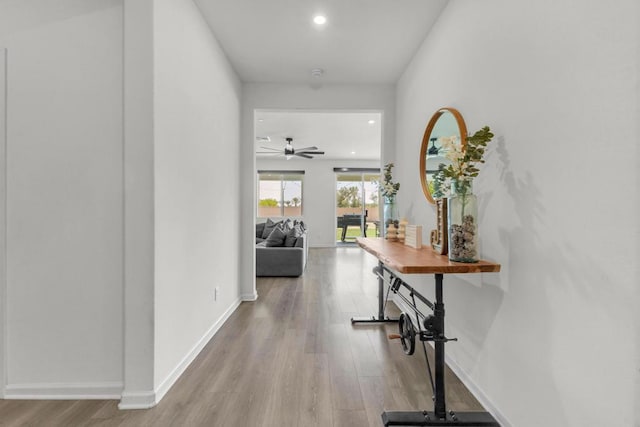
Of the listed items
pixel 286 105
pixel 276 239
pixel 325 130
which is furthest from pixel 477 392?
pixel 325 130

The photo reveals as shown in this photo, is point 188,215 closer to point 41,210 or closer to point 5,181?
point 41,210

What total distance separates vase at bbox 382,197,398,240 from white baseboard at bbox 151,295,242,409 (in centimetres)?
177

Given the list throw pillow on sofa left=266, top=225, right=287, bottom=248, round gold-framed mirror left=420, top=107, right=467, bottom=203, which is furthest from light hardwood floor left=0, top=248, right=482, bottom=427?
throw pillow on sofa left=266, top=225, right=287, bottom=248

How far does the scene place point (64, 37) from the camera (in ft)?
6.34

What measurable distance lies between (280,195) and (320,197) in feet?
4.06

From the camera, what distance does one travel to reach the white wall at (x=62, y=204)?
6.28 ft

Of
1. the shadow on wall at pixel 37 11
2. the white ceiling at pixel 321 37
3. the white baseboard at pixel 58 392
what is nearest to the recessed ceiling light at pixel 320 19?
the white ceiling at pixel 321 37

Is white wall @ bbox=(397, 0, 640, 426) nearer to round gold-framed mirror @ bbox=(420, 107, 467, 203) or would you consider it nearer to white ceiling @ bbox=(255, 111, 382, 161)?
round gold-framed mirror @ bbox=(420, 107, 467, 203)

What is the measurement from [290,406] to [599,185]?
71.0 inches

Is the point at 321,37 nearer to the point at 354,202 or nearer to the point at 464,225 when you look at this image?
the point at 464,225

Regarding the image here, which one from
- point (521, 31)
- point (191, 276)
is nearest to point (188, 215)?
point (191, 276)

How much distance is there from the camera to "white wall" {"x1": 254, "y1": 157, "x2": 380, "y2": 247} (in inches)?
384

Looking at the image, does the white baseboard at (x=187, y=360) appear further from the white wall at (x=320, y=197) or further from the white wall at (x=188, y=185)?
the white wall at (x=320, y=197)

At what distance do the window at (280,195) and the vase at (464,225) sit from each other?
8279 millimetres
